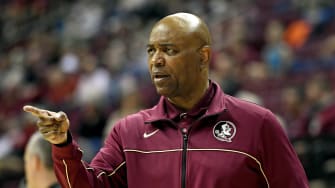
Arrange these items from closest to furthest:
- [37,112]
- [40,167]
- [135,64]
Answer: [37,112] < [40,167] < [135,64]

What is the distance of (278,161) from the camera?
139 inches

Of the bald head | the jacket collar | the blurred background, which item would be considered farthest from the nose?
the blurred background

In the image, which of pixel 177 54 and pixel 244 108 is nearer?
pixel 177 54

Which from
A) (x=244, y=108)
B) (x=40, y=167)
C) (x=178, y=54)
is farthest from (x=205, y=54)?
(x=40, y=167)

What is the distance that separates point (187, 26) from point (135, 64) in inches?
320

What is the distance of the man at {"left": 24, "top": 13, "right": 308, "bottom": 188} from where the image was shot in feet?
11.5

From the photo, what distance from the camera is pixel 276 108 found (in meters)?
8.89

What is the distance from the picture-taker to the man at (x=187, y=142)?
11.5 feet

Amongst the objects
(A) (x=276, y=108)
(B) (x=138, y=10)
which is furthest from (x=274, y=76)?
(B) (x=138, y=10)

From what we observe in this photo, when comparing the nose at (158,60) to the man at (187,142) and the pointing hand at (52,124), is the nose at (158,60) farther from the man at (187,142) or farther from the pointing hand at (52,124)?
the pointing hand at (52,124)

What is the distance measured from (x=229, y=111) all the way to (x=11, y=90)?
9.80 metres

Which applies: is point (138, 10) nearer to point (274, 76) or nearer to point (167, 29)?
point (274, 76)

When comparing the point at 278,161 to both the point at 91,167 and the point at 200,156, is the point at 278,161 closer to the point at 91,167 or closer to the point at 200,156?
the point at 200,156

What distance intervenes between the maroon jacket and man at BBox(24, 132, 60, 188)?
2.10 ft
